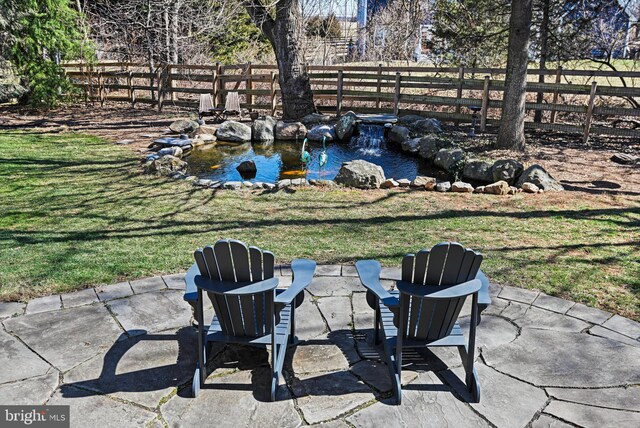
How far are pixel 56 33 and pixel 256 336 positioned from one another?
15.2 m

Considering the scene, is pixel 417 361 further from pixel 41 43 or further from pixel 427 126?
pixel 41 43

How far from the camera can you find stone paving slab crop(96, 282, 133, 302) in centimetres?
382

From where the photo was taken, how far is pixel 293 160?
32.6 ft

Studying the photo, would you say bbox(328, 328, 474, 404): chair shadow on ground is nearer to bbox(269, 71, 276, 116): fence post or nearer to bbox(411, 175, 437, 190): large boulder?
bbox(411, 175, 437, 190): large boulder

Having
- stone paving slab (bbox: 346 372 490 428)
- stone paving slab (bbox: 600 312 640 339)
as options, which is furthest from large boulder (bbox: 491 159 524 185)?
stone paving slab (bbox: 346 372 490 428)

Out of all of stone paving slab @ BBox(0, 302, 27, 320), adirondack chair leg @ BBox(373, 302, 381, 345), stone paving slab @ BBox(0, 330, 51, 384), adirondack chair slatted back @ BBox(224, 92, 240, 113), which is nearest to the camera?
stone paving slab @ BBox(0, 330, 51, 384)

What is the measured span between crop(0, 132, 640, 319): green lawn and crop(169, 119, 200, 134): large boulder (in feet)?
12.2

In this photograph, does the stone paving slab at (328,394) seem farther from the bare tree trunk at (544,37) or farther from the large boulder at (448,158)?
the bare tree trunk at (544,37)

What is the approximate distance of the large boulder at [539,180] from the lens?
23.8 ft

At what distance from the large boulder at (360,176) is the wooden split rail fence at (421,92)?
5072 mm

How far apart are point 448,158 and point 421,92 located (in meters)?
8.17

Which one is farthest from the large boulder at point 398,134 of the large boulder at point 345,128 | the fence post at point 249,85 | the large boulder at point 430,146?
the fence post at point 249,85

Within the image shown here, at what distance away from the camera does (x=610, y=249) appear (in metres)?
4.92

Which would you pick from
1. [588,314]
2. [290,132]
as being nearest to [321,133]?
[290,132]
